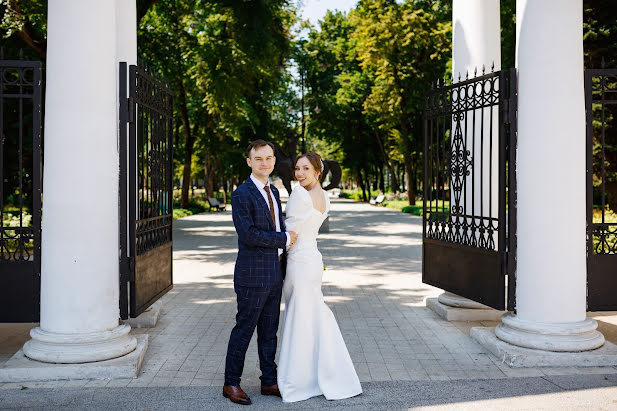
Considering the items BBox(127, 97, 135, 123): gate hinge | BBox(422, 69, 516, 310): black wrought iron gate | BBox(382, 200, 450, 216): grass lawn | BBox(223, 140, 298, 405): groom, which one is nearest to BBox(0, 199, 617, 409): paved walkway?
BBox(223, 140, 298, 405): groom

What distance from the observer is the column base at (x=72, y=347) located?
5625 millimetres

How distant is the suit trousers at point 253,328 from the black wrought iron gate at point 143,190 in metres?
1.59

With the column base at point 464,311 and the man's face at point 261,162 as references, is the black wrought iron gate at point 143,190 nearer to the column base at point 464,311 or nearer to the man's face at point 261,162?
the man's face at point 261,162

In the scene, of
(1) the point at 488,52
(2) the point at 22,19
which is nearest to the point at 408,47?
(2) the point at 22,19

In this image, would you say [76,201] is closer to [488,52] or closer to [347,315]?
[347,315]

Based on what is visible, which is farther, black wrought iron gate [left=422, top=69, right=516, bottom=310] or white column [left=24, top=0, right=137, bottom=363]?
black wrought iron gate [left=422, top=69, right=516, bottom=310]

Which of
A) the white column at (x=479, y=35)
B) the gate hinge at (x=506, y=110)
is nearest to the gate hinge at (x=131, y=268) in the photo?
the gate hinge at (x=506, y=110)

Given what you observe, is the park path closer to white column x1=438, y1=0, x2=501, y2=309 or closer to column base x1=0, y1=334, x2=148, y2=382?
column base x1=0, y1=334, x2=148, y2=382

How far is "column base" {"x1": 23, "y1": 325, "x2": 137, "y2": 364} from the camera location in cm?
562

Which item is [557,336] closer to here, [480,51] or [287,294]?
[287,294]

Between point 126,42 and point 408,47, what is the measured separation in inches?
1113

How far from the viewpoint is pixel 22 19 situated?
14469 mm

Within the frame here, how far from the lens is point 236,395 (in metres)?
5.02

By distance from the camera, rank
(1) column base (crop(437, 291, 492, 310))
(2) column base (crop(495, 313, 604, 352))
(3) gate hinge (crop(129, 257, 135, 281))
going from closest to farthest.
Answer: (2) column base (crop(495, 313, 604, 352))
(3) gate hinge (crop(129, 257, 135, 281))
(1) column base (crop(437, 291, 492, 310))
